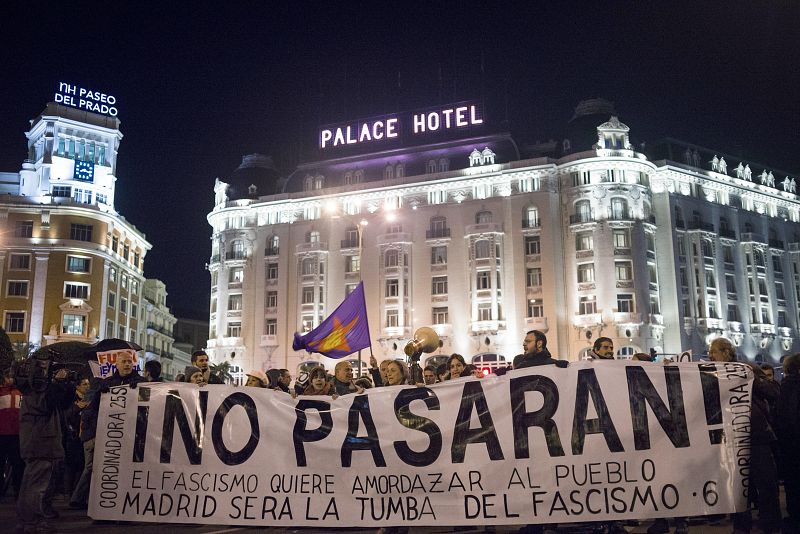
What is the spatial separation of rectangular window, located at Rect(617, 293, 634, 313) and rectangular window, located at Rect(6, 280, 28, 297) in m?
54.4

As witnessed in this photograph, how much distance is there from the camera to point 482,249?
67.1m

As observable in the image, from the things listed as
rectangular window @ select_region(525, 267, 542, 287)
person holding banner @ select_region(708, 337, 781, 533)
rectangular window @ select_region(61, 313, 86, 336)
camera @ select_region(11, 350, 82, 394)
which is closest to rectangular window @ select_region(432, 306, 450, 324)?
rectangular window @ select_region(525, 267, 542, 287)

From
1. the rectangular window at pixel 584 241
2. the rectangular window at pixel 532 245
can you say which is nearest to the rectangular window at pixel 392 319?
the rectangular window at pixel 532 245

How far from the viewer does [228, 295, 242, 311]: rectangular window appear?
7425 cm

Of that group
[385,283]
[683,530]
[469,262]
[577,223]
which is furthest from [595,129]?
[683,530]

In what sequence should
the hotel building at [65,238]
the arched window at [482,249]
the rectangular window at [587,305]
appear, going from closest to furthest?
the rectangular window at [587,305] < the arched window at [482,249] < the hotel building at [65,238]

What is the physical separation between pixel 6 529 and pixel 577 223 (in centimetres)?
5808

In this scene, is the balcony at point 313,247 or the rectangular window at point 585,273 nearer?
the rectangular window at point 585,273

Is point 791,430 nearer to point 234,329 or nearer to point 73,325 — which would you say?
point 234,329

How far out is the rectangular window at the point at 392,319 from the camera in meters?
68.4

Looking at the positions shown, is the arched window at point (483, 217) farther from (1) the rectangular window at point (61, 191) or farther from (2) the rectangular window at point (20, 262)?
(2) the rectangular window at point (20, 262)

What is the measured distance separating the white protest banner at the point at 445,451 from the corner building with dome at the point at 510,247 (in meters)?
51.5

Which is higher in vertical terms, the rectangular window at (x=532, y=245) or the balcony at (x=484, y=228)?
the balcony at (x=484, y=228)

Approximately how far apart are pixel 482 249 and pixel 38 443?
57.9m
